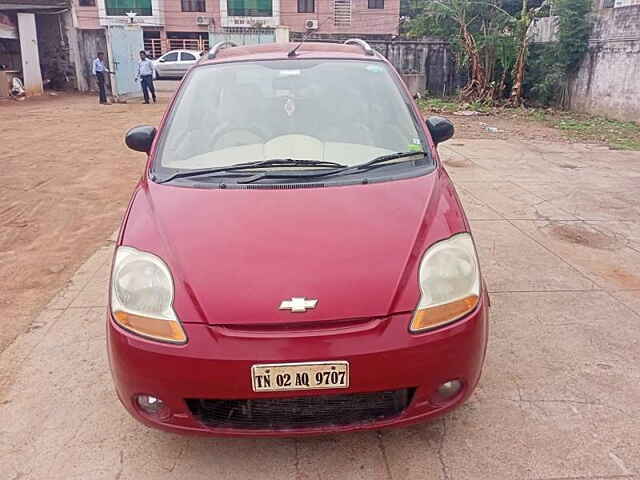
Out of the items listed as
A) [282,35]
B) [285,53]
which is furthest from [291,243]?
[282,35]

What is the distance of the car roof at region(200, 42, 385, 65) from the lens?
3617 mm

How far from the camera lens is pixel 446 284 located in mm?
2246

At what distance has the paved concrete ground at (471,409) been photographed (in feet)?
7.79

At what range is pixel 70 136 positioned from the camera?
36.6ft

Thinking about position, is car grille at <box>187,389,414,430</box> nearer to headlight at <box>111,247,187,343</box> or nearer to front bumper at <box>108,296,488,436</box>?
front bumper at <box>108,296,488,436</box>

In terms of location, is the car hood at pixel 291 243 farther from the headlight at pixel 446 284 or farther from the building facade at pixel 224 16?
the building facade at pixel 224 16

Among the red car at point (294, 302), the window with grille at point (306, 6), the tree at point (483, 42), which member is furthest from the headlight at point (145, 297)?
the window with grille at point (306, 6)

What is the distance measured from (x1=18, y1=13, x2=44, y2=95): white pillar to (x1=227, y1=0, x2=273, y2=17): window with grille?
22340 millimetres

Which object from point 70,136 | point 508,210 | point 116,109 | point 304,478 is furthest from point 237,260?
point 116,109

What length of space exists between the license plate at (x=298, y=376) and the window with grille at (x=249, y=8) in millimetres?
40818

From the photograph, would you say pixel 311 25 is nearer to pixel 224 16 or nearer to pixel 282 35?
pixel 224 16

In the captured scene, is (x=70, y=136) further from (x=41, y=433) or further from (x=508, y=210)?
(x=41, y=433)

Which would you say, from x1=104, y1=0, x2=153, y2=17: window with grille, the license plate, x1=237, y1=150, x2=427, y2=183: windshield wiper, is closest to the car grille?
the license plate

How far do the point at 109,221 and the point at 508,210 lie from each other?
414 cm
